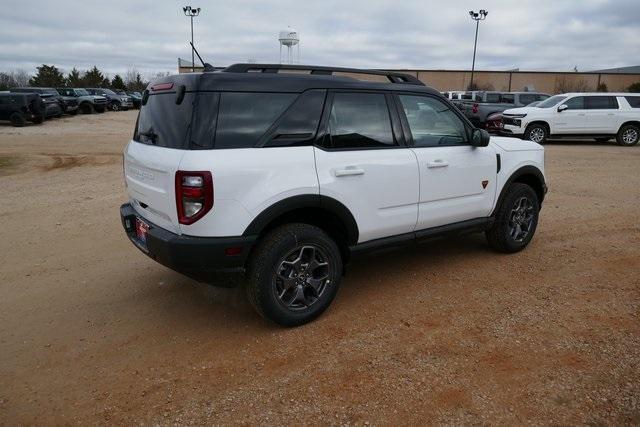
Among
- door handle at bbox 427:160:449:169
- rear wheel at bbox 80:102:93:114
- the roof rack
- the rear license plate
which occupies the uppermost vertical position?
rear wheel at bbox 80:102:93:114

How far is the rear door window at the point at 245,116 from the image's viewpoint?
3.22 m

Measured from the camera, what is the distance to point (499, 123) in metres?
17.4

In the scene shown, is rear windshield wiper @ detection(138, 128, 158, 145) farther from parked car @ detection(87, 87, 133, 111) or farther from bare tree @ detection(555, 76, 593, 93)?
bare tree @ detection(555, 76, 593, 93)

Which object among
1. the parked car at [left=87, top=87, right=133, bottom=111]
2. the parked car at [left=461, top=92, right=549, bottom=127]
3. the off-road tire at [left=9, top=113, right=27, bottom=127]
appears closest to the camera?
the parked car at [left=461, top=92, right=549, bottom=127]

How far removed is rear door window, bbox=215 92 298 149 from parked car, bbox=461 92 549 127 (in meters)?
17.4

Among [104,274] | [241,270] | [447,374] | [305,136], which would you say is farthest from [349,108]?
[104,274]

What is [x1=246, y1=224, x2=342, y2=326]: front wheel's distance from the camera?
3.37 m

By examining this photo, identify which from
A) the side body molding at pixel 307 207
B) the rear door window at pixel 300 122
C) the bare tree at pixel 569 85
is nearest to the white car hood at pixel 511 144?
the side body molding at pixel 307 207

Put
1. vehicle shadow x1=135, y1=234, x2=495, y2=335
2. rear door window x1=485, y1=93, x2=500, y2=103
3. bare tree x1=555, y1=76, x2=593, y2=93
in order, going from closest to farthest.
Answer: vehicle shadow x1=135, y1=234, x2=495, y2=335, rear door window x1=485, y1=93, x2=500, y2=103, bare tree x1=555, y1=76, x2=593, y2=93

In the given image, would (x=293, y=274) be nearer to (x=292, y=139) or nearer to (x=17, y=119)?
(x=292, y=139)

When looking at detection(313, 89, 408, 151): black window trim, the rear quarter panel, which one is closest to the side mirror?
detection(313, 89, 408, 151): black window trim

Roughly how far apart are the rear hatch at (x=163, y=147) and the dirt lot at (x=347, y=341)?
0.90 meters

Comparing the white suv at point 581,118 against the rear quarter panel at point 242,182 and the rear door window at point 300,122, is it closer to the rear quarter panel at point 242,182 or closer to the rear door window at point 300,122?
the rear door window at point 300,122

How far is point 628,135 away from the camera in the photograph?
16.6 meters
